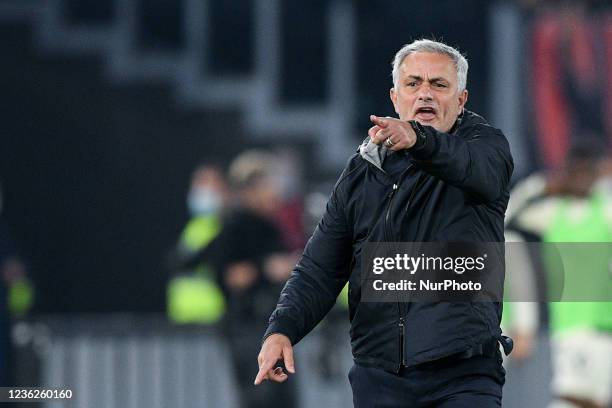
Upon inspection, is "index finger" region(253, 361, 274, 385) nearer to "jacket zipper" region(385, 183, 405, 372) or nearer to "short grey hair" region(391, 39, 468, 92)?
"jacket zipper" region(385, 183, 405, 372)

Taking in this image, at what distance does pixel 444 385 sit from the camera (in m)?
4.08

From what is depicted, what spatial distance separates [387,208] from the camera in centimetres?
415

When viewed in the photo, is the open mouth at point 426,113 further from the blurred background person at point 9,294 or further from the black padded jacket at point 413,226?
the blurred background person at point 9,294

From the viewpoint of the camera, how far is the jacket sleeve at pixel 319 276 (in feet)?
14.1

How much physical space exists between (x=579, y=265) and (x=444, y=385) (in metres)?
3.60

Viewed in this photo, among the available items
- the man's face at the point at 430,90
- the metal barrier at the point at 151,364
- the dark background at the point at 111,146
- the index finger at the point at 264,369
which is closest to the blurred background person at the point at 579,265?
the metal barrier at the point at 151,364

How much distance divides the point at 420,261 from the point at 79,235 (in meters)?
9.76

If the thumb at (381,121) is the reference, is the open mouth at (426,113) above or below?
above

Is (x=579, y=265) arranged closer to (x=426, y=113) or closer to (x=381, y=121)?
(x=426, y=113)

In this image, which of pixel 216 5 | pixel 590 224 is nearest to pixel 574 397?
pixel 590 224

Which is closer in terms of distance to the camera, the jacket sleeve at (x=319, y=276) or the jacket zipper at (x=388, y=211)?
the jacket zipper at (x=388, y=211)

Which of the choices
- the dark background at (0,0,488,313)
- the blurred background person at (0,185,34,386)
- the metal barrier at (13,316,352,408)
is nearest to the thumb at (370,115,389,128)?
the blurred background person at (0,185,34,386)

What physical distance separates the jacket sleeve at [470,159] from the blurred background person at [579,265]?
350cm

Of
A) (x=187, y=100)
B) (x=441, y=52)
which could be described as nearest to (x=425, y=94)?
(x=441, y=52)
